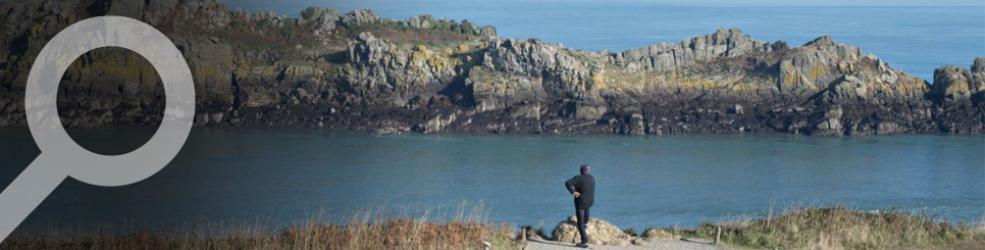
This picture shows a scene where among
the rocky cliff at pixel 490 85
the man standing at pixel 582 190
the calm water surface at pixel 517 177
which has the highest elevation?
the rocky cliff at pixel 490 85

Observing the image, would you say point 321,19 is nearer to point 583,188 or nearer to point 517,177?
point 517,177

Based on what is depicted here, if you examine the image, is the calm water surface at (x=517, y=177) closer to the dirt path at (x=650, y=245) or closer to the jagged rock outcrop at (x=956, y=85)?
the jagged rock outcrop at (x=956, y=85)

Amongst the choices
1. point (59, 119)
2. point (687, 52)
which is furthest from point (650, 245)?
point (687, 52)

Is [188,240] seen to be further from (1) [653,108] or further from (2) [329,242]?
(1) [653,108]

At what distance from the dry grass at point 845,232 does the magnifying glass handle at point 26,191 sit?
240 inches

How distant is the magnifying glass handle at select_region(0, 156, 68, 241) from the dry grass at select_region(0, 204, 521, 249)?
622 millimetres

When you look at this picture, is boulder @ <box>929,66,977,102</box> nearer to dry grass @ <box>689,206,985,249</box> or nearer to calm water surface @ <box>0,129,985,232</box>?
calm water surface @ <box>0,129,985,232</box>

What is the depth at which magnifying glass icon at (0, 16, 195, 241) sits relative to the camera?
1839cm

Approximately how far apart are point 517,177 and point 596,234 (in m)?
13.6

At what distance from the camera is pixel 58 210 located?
2122cm

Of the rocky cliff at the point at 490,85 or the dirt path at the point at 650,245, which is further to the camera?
the rocky cliff at the point at 490,85

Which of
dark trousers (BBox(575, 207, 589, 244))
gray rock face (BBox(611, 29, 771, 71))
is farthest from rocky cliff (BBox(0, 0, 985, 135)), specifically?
dark trousers (BBox(575, 207, 589, 244))

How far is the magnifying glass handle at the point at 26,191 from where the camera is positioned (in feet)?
43.7

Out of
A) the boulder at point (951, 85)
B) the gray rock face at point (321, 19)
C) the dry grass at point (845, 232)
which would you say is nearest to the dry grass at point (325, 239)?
the dry grass at point (845, 232)
